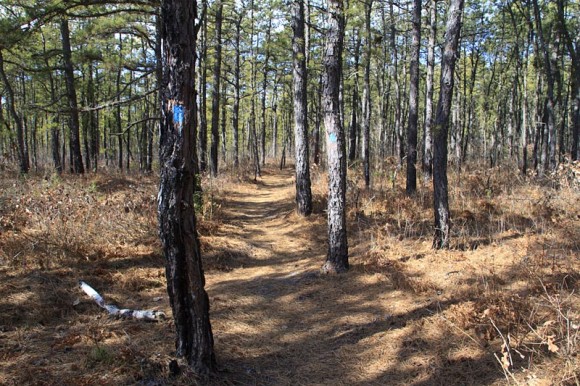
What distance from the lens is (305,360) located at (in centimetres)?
415

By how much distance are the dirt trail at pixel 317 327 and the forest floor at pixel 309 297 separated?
21 millimetres

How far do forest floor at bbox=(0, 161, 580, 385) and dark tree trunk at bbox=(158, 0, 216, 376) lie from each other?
0.73 metres

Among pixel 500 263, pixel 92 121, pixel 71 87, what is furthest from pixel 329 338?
pixel 92 121

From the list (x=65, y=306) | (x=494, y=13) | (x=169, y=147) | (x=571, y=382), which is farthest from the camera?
(x=494, y=13)

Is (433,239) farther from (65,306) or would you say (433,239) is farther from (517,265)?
(65,306)

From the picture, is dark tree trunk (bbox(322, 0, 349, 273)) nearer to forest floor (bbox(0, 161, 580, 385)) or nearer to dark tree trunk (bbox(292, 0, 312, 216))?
forest floor (bbox(0, 161, 580, 385))

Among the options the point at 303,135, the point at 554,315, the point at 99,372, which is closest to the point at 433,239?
the point at 554,315

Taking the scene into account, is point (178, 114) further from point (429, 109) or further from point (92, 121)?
Result: point (92, 121)

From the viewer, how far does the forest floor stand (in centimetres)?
349

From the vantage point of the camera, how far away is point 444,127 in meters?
6.67

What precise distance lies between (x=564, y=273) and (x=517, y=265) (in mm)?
627

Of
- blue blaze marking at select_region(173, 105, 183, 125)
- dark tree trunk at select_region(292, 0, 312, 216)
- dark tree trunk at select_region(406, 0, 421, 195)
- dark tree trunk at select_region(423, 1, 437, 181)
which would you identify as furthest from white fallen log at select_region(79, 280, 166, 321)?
dark tree trunk at select_region(423, 1, 437, 181)

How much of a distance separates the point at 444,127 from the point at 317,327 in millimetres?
4150

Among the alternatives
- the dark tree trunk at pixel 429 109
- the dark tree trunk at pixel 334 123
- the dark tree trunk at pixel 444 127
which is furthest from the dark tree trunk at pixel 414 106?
the dark tree trunk at pixel 334 123
